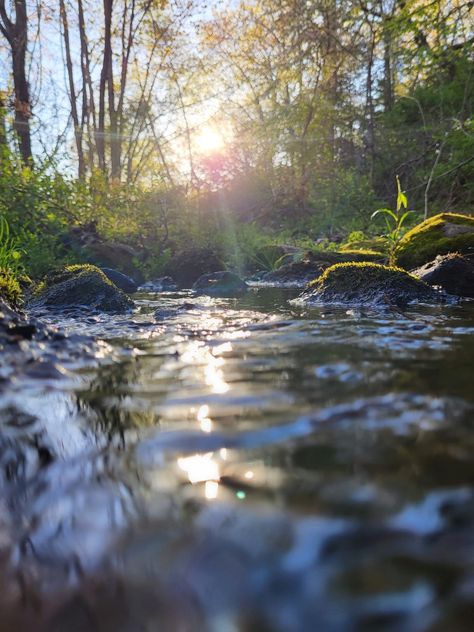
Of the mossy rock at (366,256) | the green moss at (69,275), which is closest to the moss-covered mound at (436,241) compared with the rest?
the mossy rock at (366,256)

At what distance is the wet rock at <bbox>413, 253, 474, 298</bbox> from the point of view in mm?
5234

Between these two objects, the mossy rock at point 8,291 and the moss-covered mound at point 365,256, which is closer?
the mossy rock at point 8,291

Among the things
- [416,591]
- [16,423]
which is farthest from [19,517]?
[416,591]

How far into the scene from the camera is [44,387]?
2047mm

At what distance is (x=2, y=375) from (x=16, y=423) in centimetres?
55

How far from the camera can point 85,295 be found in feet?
17.3

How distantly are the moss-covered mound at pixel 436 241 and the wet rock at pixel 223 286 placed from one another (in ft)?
8.67

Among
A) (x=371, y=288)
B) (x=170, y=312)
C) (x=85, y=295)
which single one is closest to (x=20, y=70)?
(x=85, y=295)

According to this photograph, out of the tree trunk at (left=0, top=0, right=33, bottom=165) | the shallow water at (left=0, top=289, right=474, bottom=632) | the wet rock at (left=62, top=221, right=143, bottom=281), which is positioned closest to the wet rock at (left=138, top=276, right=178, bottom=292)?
the wet rock at (left=62, top=221, right=143, bottom=281)

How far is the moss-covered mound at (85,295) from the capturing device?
5.20m

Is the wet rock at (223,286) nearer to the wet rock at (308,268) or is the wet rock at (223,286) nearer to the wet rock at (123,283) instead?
the wet rock at (308,268)

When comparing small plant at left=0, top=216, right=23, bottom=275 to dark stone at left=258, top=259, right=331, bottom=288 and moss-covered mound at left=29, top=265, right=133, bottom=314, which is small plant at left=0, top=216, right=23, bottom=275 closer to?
moss-covered mound at left=29, top=265, right=133, bottom=314

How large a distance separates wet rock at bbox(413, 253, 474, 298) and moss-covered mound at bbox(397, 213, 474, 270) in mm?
542

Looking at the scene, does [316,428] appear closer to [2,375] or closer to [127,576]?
[127,576]
